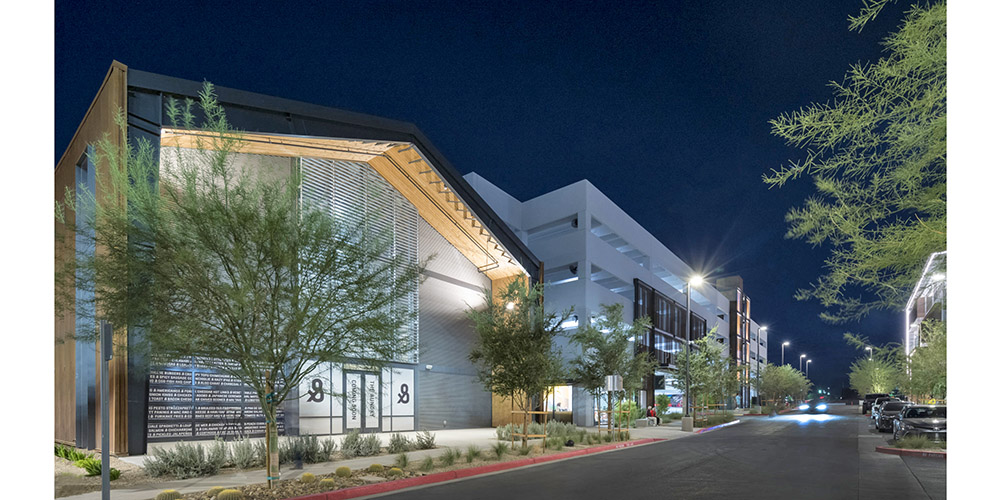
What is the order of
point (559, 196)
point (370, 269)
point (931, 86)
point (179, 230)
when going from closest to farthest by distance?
point (931, 86), point (179, 230), point (370, 269), point (559, 196)

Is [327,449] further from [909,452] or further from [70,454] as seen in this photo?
[909,452]

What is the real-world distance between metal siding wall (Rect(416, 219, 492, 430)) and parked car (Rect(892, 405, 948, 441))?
19.1m

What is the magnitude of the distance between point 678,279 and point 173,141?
59.9m

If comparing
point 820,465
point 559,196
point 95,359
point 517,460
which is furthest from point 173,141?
point 559,196

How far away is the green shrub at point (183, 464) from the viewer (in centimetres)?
1446

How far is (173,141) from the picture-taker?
21.7 metres

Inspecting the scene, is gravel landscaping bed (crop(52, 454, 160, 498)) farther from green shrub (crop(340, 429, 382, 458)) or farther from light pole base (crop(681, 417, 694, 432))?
light pole base (crop(681, 417, 694, 432))

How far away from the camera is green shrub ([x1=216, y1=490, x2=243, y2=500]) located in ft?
38.3

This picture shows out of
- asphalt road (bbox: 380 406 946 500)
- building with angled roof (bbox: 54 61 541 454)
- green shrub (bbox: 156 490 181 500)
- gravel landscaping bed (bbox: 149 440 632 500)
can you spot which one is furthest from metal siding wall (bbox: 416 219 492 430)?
green shrub (bbox: 156 490 181 500)

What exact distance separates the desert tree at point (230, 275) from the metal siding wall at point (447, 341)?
20.6 metres

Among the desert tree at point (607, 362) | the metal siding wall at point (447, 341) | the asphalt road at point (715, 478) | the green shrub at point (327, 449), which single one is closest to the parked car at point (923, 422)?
the asphalt road at point (715, 478)

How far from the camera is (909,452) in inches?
902

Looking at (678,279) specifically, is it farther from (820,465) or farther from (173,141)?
(173,141)

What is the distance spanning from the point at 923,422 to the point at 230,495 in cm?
2450
